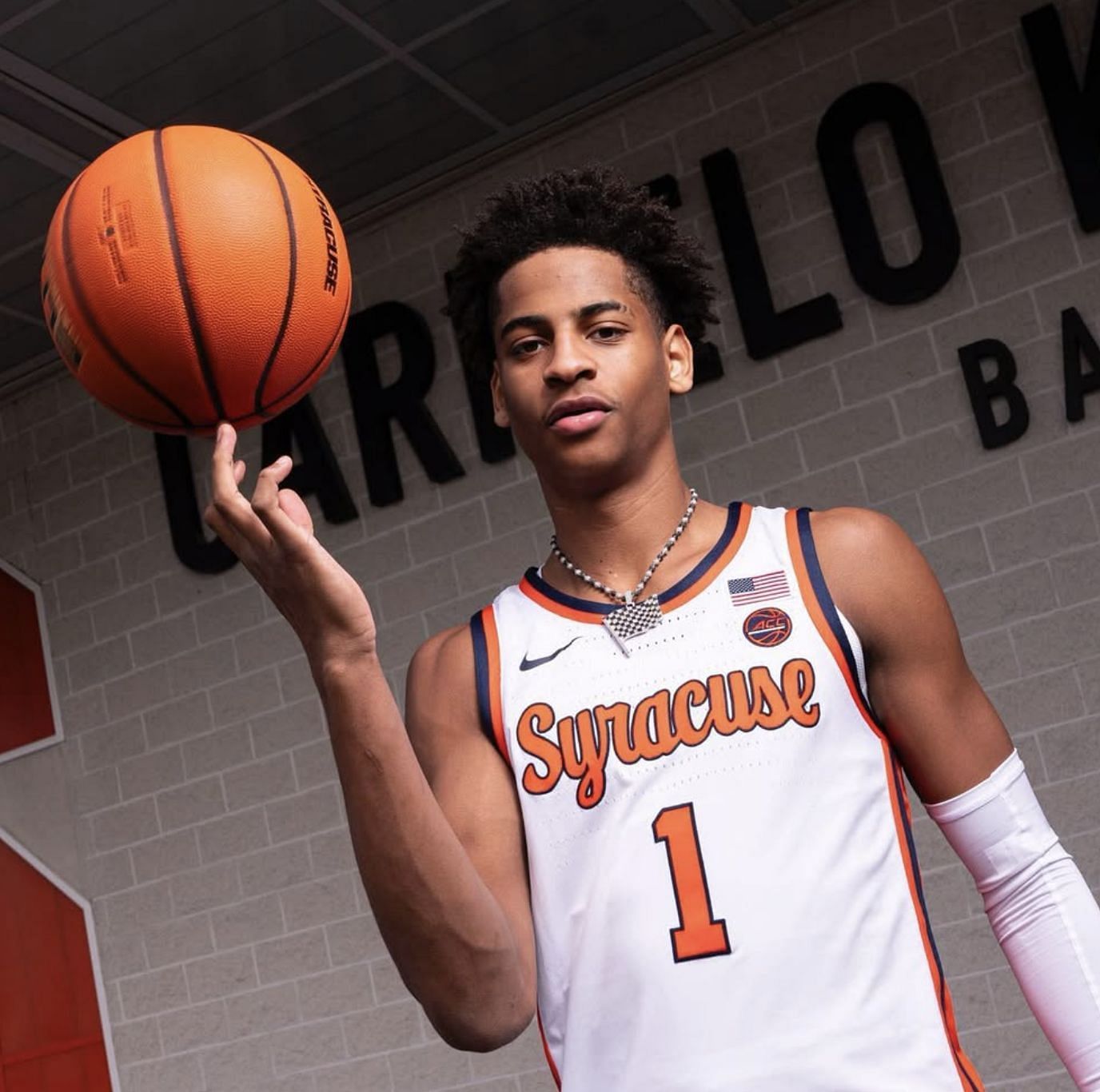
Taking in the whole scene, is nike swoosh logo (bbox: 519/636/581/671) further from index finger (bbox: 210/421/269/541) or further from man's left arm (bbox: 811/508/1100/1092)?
index finger (bbox: 210/421/269/541)

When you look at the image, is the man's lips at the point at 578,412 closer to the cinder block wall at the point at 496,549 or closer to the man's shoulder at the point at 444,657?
the man's shoulder at the point at 444,657

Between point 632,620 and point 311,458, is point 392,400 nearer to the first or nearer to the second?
point 311,458

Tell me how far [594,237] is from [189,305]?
16.5 inches

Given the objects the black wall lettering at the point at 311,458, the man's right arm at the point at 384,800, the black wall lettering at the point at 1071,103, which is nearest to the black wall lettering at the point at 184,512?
the black wall lettering at the point at 311,458

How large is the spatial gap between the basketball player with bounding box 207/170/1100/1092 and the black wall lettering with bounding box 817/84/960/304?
2.19m

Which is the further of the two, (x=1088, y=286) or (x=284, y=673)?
(x=284, y=673)

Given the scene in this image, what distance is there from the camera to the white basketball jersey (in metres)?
1.23

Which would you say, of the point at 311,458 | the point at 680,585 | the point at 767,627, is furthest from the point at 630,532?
the point at 311,458

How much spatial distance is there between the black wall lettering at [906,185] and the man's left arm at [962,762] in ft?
7.82

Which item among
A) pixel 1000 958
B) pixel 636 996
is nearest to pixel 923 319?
pixel 1000 958

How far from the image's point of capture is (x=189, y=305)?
4.74 ft

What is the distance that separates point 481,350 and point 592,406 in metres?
0.33

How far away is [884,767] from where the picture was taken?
134 centimetres

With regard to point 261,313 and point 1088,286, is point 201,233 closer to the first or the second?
point 261,313
